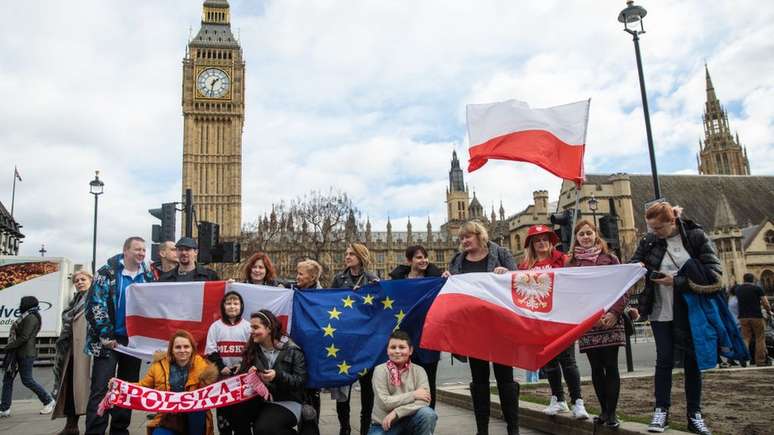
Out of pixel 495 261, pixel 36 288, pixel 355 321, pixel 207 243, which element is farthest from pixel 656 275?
pixel 36 288

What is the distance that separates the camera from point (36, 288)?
61.1ft

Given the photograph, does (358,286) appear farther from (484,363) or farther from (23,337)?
(23,337)

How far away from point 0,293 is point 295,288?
17545mm

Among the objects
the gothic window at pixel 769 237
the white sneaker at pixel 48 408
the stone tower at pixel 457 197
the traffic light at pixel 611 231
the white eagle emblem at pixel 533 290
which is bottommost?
the white sneaker at pixel 48 408

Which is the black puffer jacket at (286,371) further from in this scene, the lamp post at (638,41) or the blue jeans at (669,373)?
the lamp post at (638,41)

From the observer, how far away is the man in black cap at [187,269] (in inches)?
255

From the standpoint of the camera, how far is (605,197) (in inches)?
2128

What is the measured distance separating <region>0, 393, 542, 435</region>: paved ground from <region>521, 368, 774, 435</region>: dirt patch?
3.12 ft

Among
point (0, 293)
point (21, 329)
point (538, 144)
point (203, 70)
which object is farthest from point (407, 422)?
point (203, 70)

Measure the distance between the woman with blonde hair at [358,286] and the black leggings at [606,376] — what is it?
7.37 ft

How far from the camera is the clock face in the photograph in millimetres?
79750

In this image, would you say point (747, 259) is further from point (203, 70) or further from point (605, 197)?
point (203, 70)

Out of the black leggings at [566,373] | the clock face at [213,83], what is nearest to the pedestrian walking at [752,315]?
the black leggings at [566,373]

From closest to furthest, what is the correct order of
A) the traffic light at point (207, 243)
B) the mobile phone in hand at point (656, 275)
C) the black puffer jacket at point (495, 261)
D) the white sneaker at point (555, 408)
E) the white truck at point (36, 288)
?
the mobile phone in hand at point (656, 275) < the black puffer jacket at point (495, 261) < the white sneaker at point (555, 408) < the traffic light at point (207, 243) < the white truck at point (36, 288)
